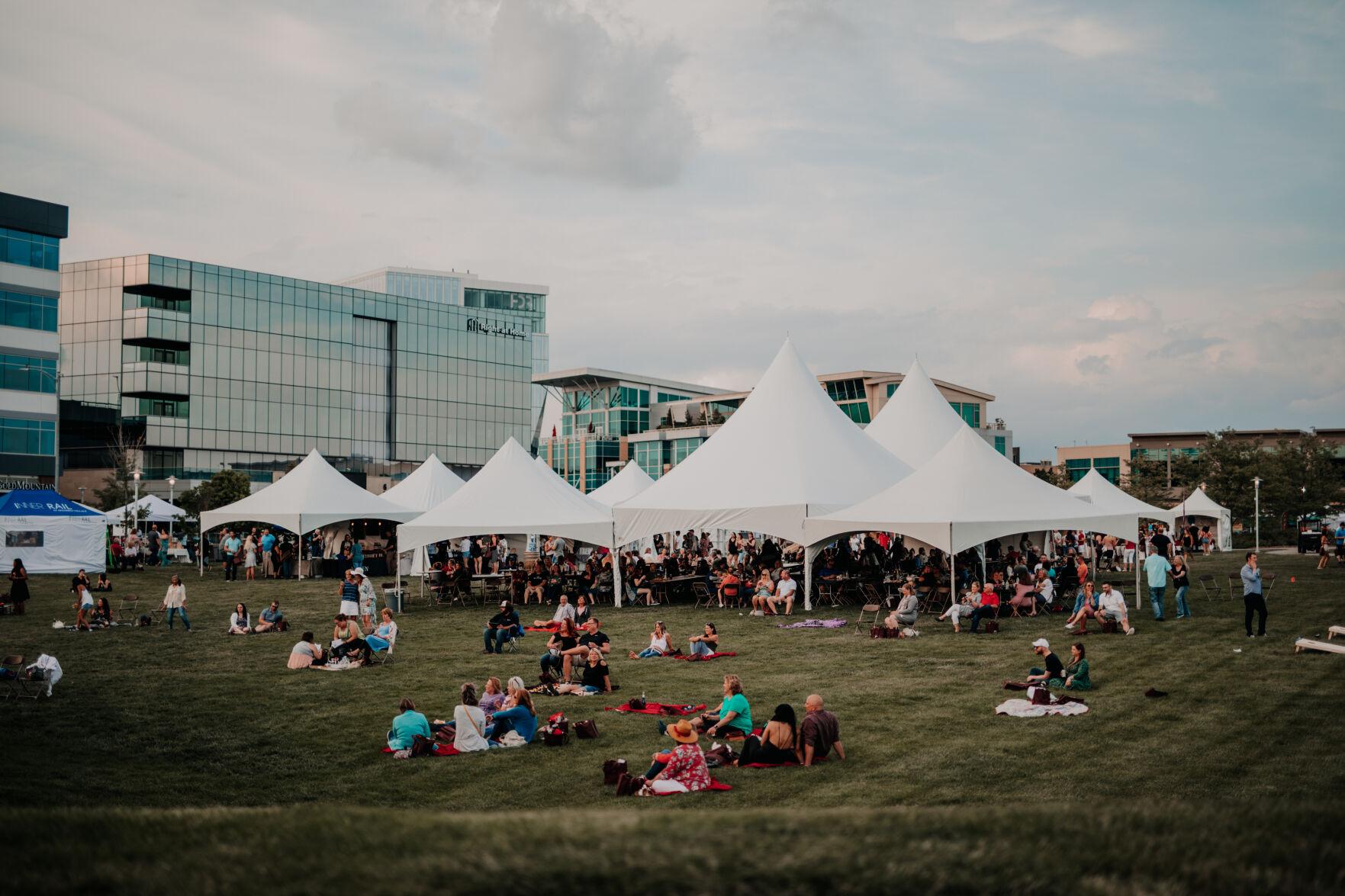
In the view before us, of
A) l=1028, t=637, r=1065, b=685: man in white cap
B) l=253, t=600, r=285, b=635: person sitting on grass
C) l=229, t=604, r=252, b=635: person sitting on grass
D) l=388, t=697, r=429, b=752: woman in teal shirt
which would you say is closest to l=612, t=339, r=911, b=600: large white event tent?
l=253, t=600, r=285, b=635: person sitting on grass

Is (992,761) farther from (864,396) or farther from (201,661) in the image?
(864,396)

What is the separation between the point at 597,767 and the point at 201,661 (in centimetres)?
921

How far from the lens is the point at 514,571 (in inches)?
1017

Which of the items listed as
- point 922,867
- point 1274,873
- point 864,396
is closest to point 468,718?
point 922,867

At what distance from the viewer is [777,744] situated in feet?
32.7

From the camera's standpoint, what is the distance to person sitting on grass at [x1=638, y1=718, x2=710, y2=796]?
900 cm

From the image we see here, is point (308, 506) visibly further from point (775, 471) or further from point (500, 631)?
point (500, 631)

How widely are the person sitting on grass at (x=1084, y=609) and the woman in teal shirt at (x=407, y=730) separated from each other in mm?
11683

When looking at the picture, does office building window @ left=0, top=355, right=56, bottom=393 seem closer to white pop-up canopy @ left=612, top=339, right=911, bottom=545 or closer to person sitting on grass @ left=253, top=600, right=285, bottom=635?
person sitting on grass @ left=253, top=600, right=285, bottom=635

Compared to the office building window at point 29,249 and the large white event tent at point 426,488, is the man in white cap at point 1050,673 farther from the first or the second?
the office building window at point 29,249

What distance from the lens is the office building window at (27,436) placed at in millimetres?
46844

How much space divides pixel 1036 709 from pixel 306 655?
407 inches

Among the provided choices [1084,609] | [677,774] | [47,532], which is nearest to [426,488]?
[47,532]

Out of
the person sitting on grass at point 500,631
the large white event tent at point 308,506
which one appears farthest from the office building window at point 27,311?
the person sitting on grass at point 500,631
